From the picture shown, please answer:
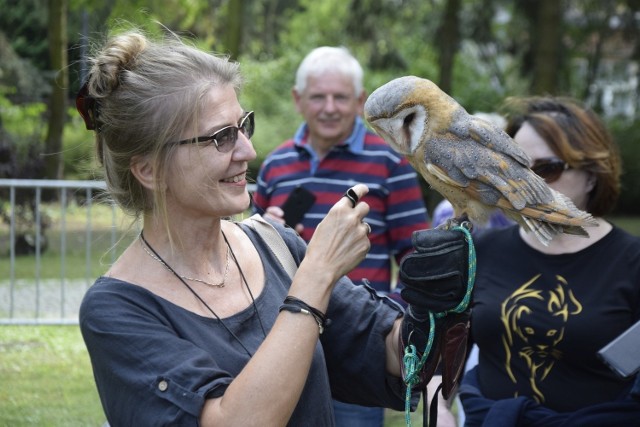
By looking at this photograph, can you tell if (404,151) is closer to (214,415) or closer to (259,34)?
(214,415)

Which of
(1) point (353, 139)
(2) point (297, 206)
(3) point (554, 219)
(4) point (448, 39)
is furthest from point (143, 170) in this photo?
(4) point (448, 39)

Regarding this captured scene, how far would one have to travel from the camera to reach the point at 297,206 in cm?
362

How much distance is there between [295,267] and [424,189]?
14323 mm

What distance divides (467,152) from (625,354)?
79cm

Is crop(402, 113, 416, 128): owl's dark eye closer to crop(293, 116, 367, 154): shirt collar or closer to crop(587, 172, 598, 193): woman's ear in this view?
crop(587, 172, 598, 193): woman's ear

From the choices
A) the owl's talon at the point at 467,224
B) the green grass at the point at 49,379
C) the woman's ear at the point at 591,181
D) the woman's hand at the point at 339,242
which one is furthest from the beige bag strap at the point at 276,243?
the green grass at the point at 49,379

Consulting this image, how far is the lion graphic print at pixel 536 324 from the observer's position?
267 centimetres

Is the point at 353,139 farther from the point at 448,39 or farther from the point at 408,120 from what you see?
the point at 448,39

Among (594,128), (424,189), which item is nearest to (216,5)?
(424,189)

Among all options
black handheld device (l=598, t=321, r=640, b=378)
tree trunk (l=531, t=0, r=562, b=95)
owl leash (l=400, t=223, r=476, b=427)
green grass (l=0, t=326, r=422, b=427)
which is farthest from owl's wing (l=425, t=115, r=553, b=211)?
tree trunk (l=531, t=0, r=562, b=95)

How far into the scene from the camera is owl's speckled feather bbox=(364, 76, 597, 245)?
2.01 meters

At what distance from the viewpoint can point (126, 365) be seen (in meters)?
1.79

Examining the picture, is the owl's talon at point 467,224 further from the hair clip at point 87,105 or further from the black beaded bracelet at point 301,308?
the hair clip at point 87,105

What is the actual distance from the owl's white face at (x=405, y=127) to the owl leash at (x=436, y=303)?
0.24 m
